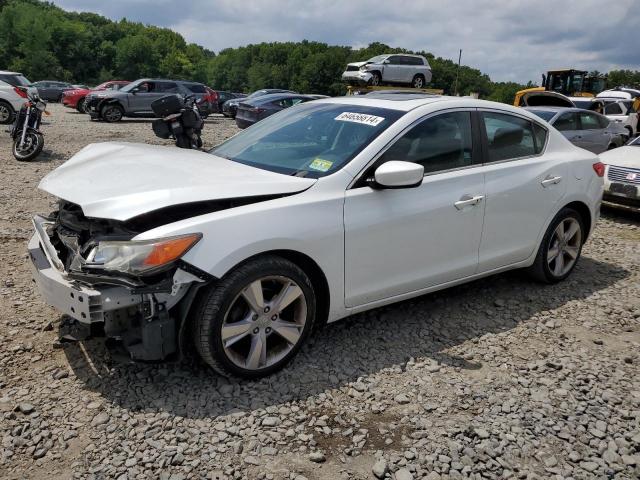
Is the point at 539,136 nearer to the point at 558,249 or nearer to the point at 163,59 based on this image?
the point at 558,249

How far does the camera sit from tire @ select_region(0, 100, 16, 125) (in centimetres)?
1505

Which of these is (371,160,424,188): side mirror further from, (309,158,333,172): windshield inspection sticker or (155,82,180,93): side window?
(155,82,180,93): side window

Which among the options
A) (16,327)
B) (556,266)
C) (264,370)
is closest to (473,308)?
(556,266)

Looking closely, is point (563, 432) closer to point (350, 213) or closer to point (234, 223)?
point (350, 213)

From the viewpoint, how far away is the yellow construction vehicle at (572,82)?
23.8 m

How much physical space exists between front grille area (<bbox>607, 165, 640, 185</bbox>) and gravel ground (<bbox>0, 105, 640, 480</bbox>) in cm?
398

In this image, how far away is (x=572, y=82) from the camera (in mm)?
23906

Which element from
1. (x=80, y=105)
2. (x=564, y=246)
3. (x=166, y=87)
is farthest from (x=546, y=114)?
(x=80, y=105)

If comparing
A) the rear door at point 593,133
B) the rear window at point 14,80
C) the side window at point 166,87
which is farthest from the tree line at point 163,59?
the rear door at point 593,133

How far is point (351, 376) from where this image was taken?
3242 millimetres

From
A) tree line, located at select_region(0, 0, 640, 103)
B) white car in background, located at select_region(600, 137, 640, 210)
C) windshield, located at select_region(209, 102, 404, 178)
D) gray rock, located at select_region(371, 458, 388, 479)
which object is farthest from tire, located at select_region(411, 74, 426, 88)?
tree line, located at select_region(0, 0, 640, 103)

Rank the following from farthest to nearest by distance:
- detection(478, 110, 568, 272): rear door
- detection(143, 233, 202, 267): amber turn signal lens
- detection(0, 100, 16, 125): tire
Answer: detection(0, 100, 16, 125): tire < detection(478, 110, 568, 272): rear door < detection(143, 233, 202, 267): amber turn signal lens

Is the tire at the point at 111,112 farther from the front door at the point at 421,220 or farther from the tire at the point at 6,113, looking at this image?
the front door at the point at 421,220

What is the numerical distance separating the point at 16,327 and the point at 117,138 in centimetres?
1232
